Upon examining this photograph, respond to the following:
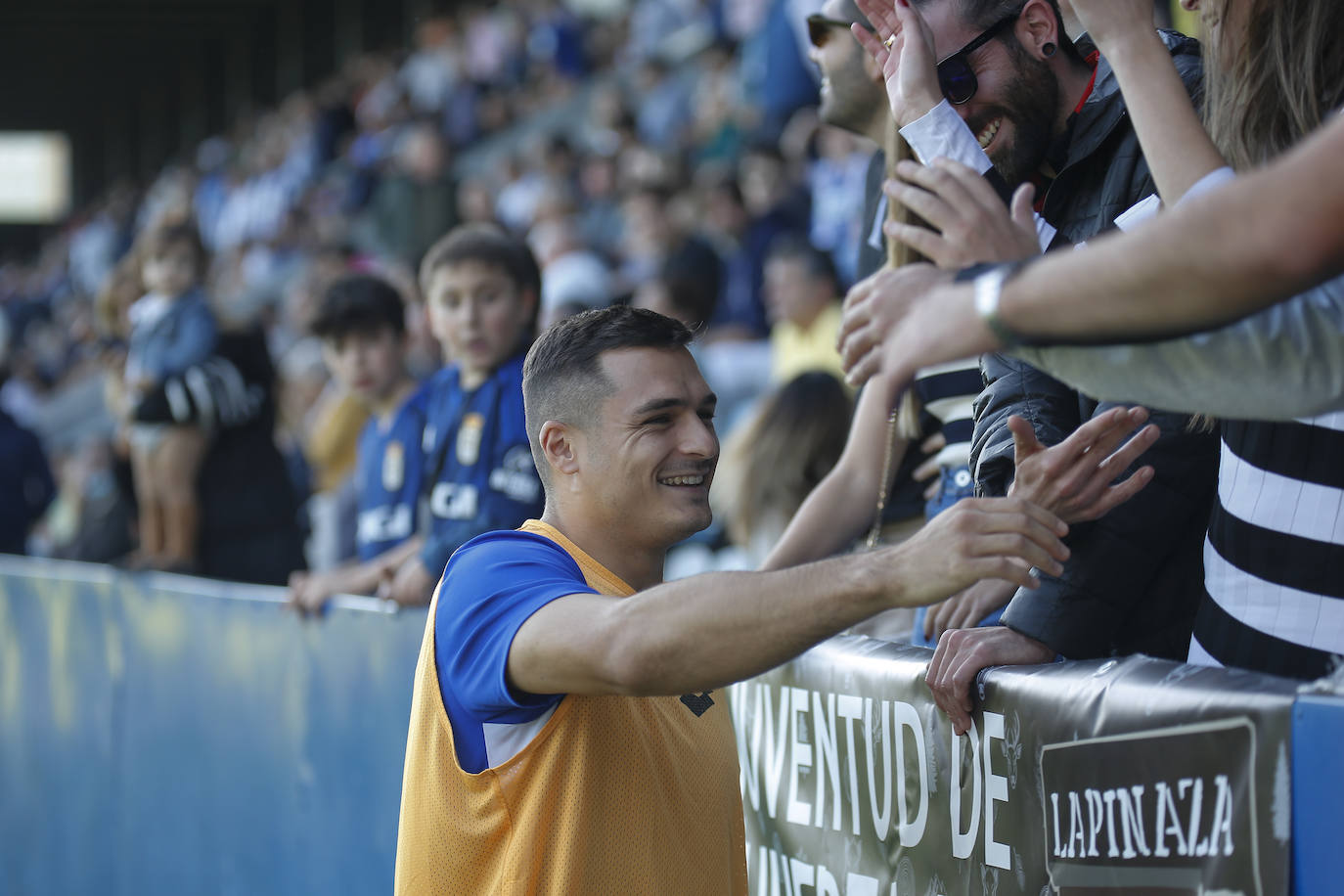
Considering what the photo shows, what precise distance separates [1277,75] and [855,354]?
25.1 inches

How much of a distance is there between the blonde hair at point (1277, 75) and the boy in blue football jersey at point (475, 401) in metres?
2.44

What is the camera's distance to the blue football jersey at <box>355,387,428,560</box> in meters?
4.63

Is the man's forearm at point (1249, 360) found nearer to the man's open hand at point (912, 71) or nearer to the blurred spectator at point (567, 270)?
the man's open hand at point (912, 71)

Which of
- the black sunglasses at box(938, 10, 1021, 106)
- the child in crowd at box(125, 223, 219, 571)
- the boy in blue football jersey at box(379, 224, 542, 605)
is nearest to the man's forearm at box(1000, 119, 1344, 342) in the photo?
the black sunglasses at box(938, 10, 1021, 106)

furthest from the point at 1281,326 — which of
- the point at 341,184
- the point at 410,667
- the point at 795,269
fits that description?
the point at 341,184

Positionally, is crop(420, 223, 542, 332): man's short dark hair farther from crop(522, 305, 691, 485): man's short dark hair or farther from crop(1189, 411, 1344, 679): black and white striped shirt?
crop(1189, 411, 1344, 679): black and white striped shirt

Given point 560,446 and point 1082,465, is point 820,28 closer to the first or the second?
point 560,446

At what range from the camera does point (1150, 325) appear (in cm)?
131

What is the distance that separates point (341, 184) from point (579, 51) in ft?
12.0

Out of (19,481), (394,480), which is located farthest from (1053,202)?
(19,481)

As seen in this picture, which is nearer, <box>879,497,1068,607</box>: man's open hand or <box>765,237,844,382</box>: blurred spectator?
<box>879,497,1068,607</box>: man's open hand

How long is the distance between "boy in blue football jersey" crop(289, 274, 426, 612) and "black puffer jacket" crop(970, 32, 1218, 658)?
2510 mm

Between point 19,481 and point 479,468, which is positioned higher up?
point 19,481

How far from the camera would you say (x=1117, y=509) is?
79.7 inches
